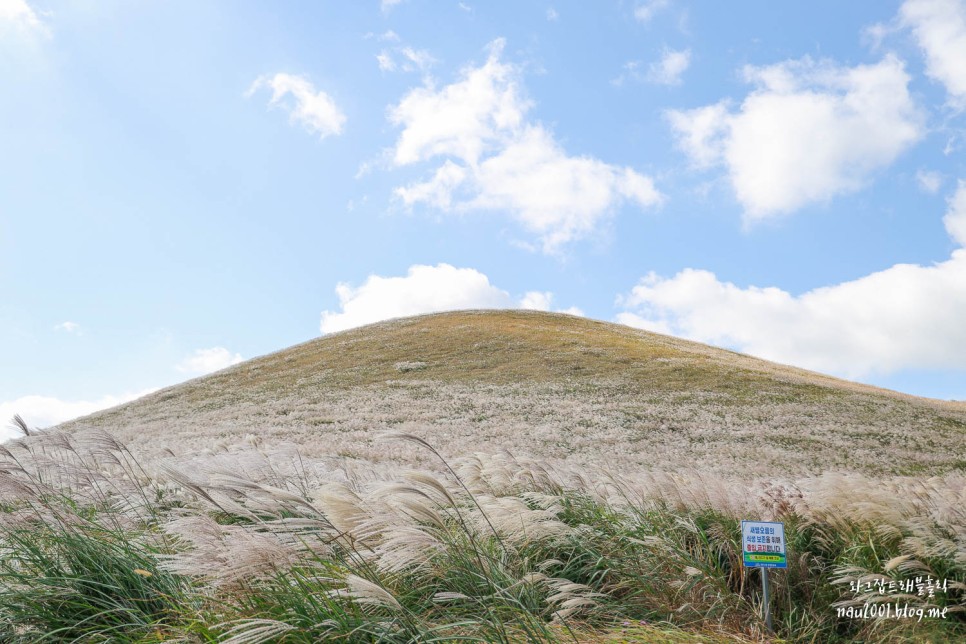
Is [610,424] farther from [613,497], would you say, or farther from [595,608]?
[595,608]

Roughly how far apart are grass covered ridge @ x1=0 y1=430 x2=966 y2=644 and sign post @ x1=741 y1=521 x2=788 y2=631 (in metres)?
0.41

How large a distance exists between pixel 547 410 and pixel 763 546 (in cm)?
2191

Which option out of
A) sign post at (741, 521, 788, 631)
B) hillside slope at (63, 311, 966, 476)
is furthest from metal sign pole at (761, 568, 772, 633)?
hillside slope at (63, 311, 966, 476)

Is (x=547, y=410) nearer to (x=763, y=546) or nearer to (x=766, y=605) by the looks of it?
(x=763, y=546)

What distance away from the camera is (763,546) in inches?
183

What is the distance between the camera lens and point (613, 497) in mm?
6477

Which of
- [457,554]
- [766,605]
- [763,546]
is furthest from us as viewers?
[763,546]

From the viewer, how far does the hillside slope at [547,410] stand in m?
18.3

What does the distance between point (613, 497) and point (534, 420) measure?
59.5ft

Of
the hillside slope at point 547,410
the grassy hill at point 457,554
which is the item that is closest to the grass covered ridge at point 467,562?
the grassy hill at point 457,554

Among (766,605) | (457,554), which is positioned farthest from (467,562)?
(766,605)

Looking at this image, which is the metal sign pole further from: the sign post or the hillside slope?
the hillside slope

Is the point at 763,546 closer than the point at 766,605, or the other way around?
the point at 766,605

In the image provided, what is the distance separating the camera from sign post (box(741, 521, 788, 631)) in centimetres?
456
